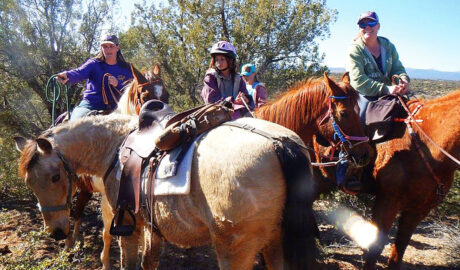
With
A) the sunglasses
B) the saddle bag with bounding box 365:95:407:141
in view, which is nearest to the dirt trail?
the saddle bag with bounding box 365:95:407:141

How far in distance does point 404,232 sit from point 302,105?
199cm

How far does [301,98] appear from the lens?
11.5 ft

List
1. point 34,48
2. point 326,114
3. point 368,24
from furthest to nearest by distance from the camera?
point 34,48 → point 368,24 → point 326,114

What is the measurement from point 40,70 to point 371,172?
7486 mm

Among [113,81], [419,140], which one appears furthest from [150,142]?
[419,140]

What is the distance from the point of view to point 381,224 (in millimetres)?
3541

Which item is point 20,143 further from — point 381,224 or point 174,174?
point 381,224

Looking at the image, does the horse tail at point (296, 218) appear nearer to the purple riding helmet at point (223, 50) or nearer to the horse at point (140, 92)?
the horse at point (140, 92)

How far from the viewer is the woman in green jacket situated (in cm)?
370

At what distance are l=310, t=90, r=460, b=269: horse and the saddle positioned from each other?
7.24ft

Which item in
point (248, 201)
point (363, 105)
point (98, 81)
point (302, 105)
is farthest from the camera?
point (98, 81)

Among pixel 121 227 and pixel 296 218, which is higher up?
pixel 296 218

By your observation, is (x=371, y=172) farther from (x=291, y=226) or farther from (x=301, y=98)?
(x=291, y=226)

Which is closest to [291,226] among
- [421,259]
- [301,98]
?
[301,98]
